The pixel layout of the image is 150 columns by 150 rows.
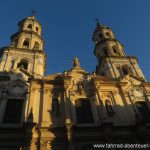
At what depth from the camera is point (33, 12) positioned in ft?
129

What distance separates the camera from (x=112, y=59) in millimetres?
29359

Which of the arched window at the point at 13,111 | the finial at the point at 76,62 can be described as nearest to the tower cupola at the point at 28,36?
the finial at the point at 76,62

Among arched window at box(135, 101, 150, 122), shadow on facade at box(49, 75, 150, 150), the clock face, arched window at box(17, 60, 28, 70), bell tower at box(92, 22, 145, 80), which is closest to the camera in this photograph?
shadow on facade at box(49, 75, 150, 150)

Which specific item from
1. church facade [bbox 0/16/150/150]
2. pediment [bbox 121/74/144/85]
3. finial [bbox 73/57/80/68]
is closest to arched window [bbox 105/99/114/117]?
church facade [bbox 0/16/150/150]

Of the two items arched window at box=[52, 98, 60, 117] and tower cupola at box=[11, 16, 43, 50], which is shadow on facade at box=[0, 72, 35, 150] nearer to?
arched window at box=[52, 98, 60, 117]

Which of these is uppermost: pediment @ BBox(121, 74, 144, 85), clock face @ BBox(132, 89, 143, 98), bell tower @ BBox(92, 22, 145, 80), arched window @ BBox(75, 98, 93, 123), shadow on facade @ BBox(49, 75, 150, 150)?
bell tower @ BBox(92, 22, 145, 80)

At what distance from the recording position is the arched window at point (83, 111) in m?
19.7

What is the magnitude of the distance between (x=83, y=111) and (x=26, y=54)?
37.2ft

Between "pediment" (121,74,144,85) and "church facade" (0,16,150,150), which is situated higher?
"pediment" (121,74,144,85)

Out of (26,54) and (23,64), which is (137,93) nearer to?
(23,64)

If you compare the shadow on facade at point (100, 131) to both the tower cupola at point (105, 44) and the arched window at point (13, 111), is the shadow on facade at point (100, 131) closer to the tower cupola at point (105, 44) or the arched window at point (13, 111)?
the arched window at point (13, 111)

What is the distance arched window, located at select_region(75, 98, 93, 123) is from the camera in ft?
64.7

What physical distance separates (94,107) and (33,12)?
25.5 m

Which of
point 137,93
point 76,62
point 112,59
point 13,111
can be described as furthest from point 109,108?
point 112,59
